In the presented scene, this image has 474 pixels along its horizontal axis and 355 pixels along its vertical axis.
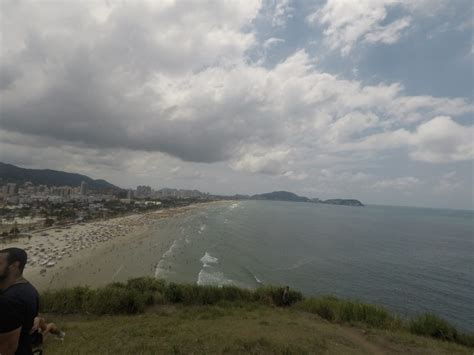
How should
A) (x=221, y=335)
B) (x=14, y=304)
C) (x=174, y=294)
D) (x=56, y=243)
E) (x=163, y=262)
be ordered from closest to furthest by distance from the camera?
(x=14, y=304) < (x=221, y=335) < (x=174, y=294) < (x=163, y=262) < (x=56, y=243)

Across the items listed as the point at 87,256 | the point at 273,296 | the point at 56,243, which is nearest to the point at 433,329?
the point at 273,296

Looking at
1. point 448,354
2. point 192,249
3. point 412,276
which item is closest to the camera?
point 448,354

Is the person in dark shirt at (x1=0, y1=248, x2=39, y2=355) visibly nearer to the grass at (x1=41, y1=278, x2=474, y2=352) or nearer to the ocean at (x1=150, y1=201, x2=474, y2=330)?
the grass at (x1=41, y1=278, x2=474, y2=352)

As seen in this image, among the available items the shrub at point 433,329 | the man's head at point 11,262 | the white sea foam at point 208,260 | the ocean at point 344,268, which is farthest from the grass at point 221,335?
the white sea foam at point 208,260

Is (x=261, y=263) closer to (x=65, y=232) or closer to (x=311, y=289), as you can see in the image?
(x=311, y=289)

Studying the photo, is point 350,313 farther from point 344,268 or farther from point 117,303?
point 344,268

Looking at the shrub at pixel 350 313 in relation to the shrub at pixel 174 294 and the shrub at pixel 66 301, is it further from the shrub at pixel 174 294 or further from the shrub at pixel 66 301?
the shrub at pixel 66 301

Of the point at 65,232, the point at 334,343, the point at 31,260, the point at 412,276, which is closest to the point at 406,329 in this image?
the point at 334,343
